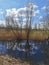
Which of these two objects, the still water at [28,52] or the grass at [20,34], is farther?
the grass at [20,34]

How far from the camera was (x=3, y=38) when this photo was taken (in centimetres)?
1975

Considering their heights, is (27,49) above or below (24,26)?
below

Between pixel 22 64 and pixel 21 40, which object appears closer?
pixel 22 64

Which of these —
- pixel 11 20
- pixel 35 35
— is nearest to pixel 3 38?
pixel 35 35

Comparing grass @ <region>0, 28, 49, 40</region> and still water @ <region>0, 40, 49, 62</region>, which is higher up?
grass @ <region>0, 28, 49, 40</region>

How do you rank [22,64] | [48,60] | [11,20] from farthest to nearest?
[11,20] → [48,60] → [22,64]

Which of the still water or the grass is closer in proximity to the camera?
the still water

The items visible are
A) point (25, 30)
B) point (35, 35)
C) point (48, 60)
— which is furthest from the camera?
point (35, 35)

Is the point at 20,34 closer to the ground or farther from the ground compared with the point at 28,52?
farther from the ground

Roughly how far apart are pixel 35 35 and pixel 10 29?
2.17 meters

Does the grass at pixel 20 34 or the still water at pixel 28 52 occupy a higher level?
the grass at pixel 20 34

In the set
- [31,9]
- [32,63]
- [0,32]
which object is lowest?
[32,63]

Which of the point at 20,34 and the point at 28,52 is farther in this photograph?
the point at 20,34

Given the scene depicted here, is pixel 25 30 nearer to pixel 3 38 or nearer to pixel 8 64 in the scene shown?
pixel 3 38
